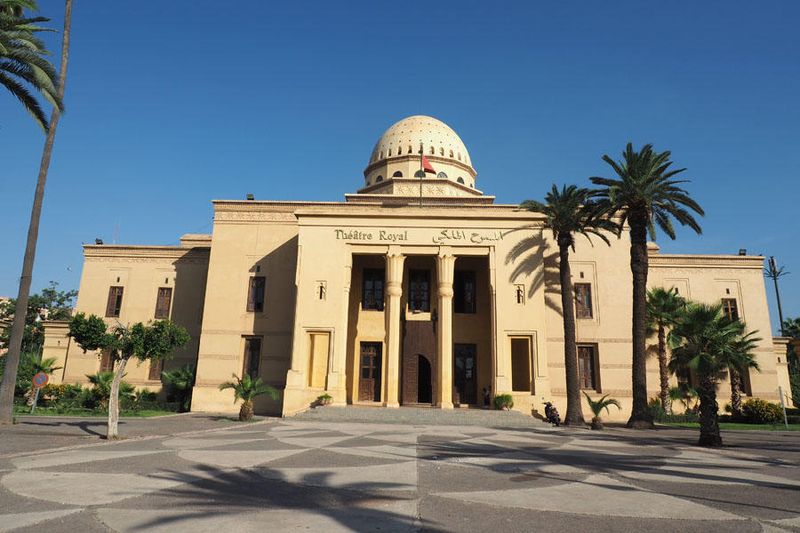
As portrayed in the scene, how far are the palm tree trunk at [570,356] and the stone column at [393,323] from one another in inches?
333

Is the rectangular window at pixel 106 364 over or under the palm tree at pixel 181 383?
over

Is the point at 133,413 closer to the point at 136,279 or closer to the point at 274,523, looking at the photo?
the point at 136,279

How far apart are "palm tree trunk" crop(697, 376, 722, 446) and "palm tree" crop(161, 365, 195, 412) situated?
1016 inches

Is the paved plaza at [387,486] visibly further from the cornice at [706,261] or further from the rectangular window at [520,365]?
the cornice at [706,261]

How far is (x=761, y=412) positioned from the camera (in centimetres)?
2659

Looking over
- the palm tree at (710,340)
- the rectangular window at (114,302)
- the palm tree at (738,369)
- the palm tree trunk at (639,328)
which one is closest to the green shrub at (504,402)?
the palm tree trunk at (639,328)

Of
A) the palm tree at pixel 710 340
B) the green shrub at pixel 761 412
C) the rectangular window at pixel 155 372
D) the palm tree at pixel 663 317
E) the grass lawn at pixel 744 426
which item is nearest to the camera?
the grass lawn at pixel 744 426

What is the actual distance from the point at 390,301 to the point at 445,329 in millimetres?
3338

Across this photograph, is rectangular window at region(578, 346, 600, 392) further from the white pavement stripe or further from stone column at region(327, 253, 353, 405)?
the white pavement stripe

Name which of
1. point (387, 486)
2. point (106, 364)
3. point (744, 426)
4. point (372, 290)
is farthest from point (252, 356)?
point (744, 426)

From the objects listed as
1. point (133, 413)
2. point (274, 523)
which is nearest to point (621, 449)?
point (274, 523)

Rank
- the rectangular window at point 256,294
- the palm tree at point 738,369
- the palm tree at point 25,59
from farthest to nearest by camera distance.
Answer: the rectangular window at point 256,294, the palm tree at point 738,369, the palm tree at point 25,59

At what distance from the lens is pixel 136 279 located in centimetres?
3312

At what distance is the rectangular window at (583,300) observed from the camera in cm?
2947
